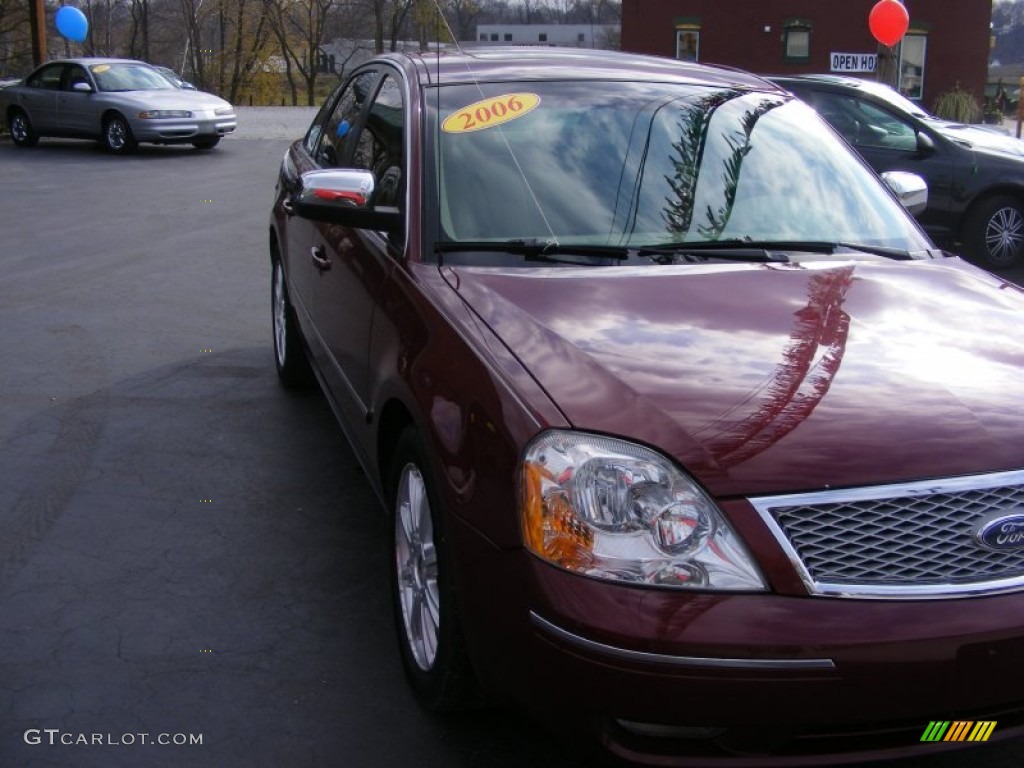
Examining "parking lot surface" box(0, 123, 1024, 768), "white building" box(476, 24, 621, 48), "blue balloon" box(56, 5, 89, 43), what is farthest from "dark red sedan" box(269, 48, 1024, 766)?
"white building" box(476, 24, 621, 48)

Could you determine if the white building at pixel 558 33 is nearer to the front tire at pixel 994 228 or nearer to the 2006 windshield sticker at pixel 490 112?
the front tire at pixel 994 228

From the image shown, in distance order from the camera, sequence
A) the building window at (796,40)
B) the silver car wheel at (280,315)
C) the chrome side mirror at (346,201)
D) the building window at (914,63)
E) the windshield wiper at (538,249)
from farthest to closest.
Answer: the building window at (796,40), the building window at (914,63), the silver car wheel at (280,315), the chrome side mirror at (346,201), the windshield wiper at (538,249)

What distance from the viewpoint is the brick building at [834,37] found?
36.5 m

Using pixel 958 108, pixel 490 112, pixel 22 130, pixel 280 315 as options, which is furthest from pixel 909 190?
pixel 958 108

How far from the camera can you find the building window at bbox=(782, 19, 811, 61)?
37.0 m

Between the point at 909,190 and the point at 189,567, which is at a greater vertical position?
the point at 909,190

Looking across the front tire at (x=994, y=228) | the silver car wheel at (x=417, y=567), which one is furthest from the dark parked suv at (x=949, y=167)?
the silver car wheel at (x=417, y=567)

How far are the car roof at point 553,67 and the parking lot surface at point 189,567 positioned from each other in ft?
5.56

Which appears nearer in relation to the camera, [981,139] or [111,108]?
[981,139]

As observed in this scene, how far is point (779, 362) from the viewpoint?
2.94 meters

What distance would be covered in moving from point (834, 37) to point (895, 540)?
37207 millimetres

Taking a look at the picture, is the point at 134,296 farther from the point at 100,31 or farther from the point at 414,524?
the point at 100,31

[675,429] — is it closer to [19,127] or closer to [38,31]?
[19,127]

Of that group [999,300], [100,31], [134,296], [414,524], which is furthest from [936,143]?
[100,31]
